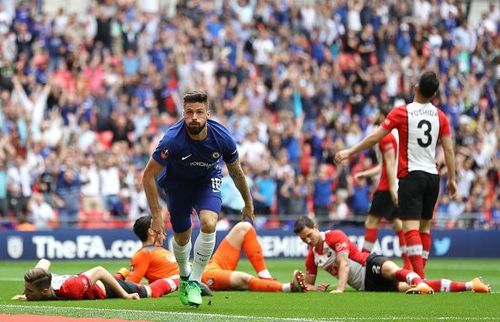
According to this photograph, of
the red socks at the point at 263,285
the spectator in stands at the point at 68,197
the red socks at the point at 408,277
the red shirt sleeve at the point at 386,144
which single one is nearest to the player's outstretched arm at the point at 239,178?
the red socks at the point at 263,285

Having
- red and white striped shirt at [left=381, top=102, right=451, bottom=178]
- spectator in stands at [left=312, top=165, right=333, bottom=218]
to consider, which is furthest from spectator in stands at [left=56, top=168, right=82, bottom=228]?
red and white striped shirt at [left=381, top=102, right=451, bottom=178]

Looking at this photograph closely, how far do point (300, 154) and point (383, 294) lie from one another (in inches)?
559

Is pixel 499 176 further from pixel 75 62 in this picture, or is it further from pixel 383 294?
pixel 383 294

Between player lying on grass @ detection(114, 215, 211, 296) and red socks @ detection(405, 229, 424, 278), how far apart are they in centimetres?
260

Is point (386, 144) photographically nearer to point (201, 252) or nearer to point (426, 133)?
point (426, 133)

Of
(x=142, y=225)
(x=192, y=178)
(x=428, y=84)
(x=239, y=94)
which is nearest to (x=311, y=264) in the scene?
(x=142, y=225)

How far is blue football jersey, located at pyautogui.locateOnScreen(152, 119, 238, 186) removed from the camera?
12711mm

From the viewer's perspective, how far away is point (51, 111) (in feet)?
92.4

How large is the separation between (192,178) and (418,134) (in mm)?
3921

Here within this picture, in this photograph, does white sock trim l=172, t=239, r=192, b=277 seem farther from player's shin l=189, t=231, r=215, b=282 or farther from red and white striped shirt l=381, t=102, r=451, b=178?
red and white striped shirt l=381, t=102, r=451, b=178

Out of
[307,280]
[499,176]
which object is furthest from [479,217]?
[307,280]

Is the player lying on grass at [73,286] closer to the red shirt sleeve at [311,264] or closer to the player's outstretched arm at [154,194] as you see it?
the player's outstretched arm at [154,194]

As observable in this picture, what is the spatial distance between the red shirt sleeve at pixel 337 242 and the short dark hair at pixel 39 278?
374 cm

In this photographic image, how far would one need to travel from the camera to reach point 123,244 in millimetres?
26031
